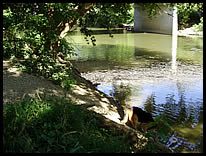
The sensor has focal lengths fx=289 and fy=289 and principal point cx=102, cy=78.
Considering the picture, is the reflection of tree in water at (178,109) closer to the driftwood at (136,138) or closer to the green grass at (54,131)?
the driftwood at (136,138)

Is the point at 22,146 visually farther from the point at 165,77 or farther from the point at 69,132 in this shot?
the point at 165,77

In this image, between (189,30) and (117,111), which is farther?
(189,30)

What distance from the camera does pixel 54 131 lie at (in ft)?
14.0

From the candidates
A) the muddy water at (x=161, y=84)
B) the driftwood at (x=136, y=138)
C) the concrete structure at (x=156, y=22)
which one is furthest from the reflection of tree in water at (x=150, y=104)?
the concrete structure at (x=156, y=22)

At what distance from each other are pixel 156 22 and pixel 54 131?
35.7 metres

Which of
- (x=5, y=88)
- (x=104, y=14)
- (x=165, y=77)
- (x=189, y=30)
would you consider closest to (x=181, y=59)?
(x=165, y=77)

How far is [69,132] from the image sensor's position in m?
4.22

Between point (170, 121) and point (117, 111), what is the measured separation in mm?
1428

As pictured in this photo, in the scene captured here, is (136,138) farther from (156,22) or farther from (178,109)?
(156,22)

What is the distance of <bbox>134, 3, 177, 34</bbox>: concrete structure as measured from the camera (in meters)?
34.9

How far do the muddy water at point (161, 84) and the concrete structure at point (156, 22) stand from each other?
646 inches

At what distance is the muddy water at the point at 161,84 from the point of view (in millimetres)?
7230

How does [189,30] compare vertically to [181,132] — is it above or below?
above

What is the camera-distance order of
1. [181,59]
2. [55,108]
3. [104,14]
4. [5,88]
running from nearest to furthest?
[55,108] → [5,88] → [104,14] → [181,59]
